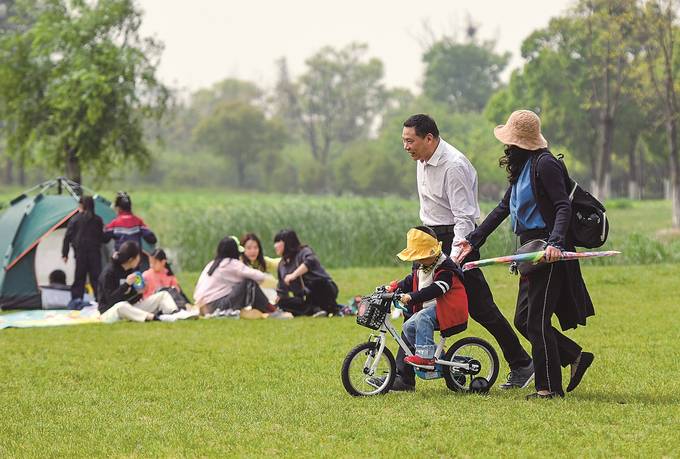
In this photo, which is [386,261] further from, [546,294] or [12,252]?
[546,294]

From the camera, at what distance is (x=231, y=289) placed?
12.6 metres

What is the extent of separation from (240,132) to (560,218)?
70800 mm

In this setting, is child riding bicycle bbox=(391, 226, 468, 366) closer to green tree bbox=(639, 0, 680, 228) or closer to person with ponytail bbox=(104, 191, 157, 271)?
person with ponytail bbox=(104, 191, 157, 271)

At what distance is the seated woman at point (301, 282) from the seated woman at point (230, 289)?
0.23 m

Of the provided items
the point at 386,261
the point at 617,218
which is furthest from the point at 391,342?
the point at 617,218

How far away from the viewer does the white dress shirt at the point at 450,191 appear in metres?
7.02

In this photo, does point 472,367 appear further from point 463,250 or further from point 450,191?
point 450,191

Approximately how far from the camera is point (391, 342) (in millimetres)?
9703

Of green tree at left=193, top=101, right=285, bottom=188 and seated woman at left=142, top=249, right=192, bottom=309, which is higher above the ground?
green tree at left=193, top=101, right=285, bottom=188

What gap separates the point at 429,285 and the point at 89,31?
14.7 m

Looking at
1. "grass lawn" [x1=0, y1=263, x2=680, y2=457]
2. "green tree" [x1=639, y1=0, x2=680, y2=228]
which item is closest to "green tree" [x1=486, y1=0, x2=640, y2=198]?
"green tree" [x1=639, y1=0, x2=680, y2=228]

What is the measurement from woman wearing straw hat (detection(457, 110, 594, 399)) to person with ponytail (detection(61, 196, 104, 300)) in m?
8.36

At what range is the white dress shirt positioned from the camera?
23.0 feet

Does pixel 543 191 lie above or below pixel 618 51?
below
